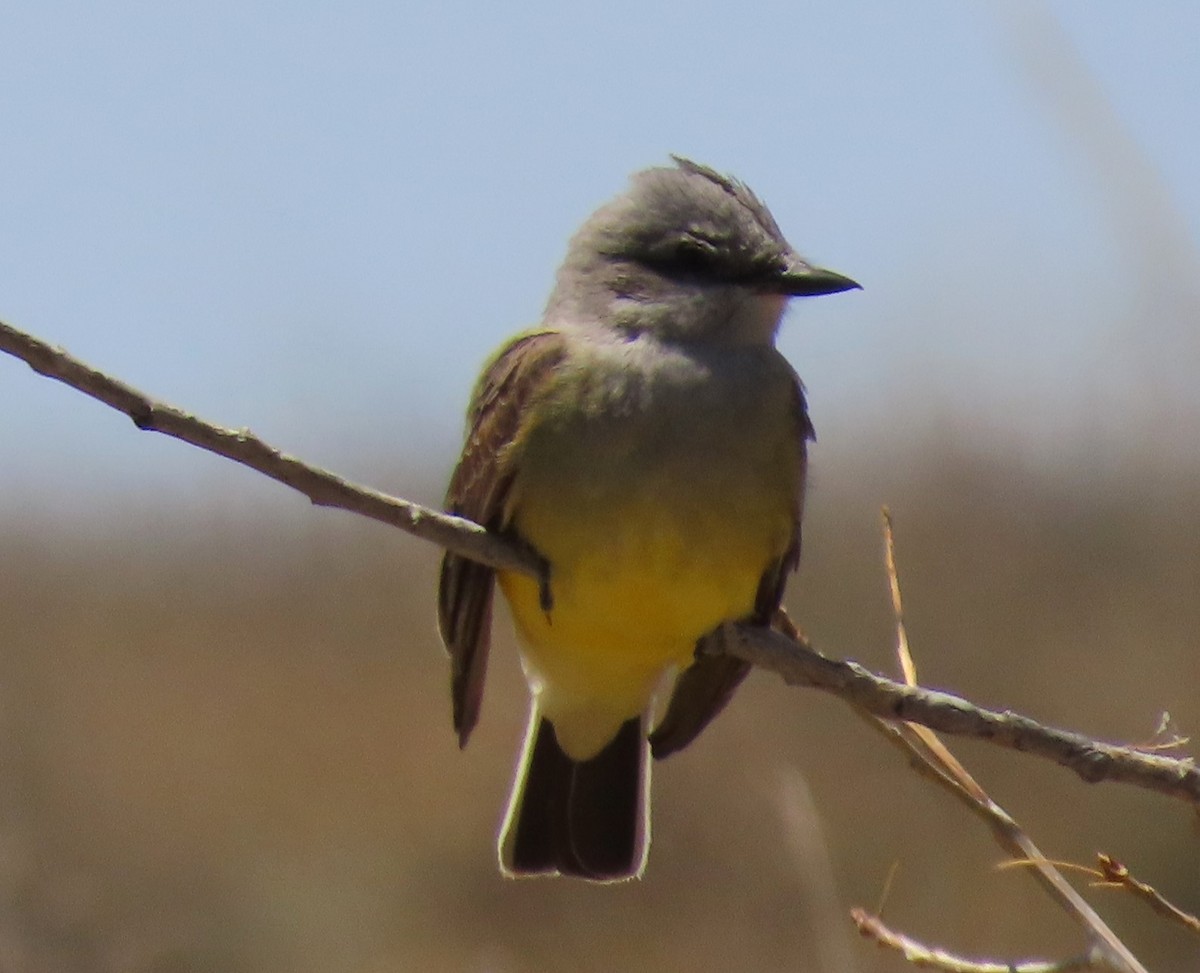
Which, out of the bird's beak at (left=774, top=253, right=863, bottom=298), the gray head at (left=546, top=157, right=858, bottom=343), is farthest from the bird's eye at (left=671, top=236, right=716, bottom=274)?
the bird's beak at (left=774, top=253, right=863, bottom=298)

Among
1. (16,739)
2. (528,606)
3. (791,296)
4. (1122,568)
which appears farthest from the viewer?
(1122,568)

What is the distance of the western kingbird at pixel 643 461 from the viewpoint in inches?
151

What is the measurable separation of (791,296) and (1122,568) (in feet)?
30.4

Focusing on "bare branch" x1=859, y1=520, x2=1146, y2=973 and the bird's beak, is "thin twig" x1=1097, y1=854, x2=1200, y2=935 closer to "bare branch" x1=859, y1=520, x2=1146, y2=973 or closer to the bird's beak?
"bare branch" x1=859, y1=520, x2=1146, y2=973

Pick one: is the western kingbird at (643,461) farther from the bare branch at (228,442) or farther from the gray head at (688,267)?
the bare branch at (228,442)

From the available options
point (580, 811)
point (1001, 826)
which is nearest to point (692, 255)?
point (580, 811)

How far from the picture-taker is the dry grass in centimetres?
982

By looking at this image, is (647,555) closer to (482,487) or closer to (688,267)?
(482,487)

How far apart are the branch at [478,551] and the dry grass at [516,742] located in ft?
13.7

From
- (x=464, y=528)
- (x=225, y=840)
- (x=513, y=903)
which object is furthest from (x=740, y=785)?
(x=464, y=528)

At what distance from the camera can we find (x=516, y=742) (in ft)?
38.8

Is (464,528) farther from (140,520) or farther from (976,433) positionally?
(140,520)

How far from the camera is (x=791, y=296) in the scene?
4273 mm

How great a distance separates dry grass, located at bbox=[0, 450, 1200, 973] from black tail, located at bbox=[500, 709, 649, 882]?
8.00ft
